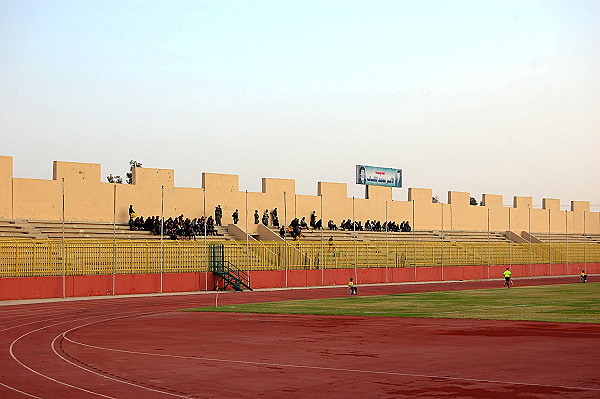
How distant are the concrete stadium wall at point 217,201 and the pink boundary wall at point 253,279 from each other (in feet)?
30.2

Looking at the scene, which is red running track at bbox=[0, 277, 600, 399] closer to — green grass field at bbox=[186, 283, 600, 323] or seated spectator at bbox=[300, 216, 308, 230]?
green grass field at bbox=[186, 283, 600, 323]

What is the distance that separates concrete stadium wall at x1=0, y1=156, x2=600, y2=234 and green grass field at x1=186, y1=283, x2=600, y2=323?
2183 cm

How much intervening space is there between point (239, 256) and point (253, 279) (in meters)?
2.00

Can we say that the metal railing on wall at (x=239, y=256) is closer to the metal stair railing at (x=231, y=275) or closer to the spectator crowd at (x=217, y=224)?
the metal stair railing at (x=231, y=275)

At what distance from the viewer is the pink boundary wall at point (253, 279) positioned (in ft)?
147

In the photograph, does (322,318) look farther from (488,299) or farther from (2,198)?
(2,198)

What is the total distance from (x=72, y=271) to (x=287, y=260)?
1743 cm

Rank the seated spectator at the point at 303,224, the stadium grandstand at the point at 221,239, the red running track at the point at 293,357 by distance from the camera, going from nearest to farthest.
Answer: the red running track at the point at 293,357, the stadium grandstand at the point at 221,239, the seated spectator at the point at 303,224

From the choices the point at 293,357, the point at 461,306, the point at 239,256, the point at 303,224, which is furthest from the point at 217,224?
the point at 293,357

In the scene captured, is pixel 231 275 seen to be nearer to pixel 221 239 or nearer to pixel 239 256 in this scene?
pixel 239 256

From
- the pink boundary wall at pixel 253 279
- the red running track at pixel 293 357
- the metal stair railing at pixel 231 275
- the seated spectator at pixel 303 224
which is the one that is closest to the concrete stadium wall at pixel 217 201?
the seated spectator at pixel 303 224

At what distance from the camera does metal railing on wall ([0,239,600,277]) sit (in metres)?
45.7

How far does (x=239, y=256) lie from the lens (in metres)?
57.0

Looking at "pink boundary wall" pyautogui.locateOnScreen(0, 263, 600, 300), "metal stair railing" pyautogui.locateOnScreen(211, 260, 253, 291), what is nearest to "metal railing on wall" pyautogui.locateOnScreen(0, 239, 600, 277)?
"pink boundary wall" pyautogui.locateOnScreen(0, 263, 600, 300)
